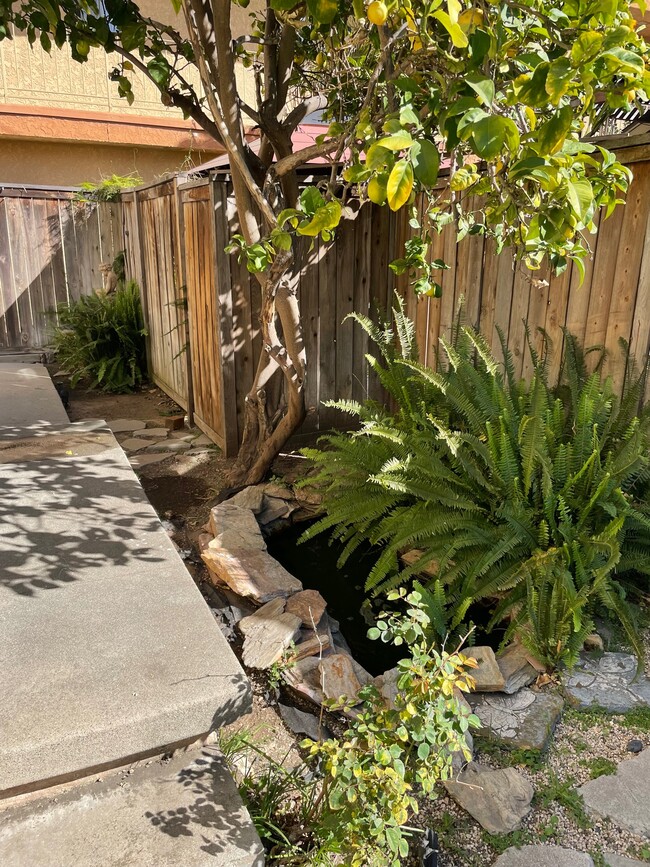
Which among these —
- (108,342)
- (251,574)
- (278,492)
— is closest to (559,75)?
(251,574)

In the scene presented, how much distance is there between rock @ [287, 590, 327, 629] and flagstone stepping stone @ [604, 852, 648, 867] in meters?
1.34

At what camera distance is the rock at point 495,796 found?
188 centimetres

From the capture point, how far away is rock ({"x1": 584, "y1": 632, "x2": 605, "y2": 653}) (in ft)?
8.57

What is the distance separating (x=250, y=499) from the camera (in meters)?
3.96

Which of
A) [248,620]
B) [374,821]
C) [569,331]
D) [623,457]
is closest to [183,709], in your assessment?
[374,821]

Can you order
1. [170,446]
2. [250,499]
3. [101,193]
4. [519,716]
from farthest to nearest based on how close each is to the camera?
[101,193] < [170,446] < [250,499] < [519,716]

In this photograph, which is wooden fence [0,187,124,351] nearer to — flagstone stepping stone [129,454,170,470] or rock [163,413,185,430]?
rock [163,413,185,430]

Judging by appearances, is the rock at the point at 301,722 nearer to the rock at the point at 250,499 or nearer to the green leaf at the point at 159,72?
the rock at the point at 250,499

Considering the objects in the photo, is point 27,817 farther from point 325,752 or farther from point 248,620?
point 248,620

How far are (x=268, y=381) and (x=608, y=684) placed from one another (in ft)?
9.45

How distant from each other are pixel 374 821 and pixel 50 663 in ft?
2.82

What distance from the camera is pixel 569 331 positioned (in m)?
3.32

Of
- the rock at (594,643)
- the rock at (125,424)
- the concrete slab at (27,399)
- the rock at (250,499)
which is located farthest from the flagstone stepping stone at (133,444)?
the rock at (594,643)

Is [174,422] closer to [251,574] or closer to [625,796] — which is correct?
[251,574]
